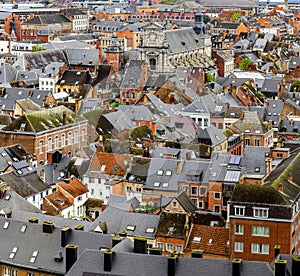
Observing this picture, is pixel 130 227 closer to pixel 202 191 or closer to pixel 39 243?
pixel 39 243

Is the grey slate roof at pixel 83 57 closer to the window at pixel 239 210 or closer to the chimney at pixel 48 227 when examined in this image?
the window at pixel 239 210

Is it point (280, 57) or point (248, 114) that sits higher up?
point (248, 114)

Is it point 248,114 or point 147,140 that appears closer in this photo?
point 147,140

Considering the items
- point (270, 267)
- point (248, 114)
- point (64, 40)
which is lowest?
point (64, 40)

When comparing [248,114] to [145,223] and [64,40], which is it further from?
[64,40]

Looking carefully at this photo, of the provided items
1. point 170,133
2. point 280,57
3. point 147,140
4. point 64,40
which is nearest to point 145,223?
point 147,140

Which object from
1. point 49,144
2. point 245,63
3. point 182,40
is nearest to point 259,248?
point 49,144

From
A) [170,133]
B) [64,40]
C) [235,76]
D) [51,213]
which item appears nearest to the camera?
[51,213]

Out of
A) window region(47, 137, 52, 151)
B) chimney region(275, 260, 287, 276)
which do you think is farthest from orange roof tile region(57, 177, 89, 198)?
chimney region(275, 260, 287, 276)
